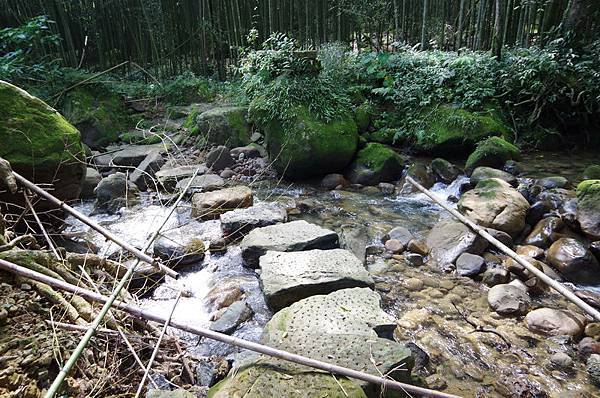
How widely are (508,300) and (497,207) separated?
1.51 m

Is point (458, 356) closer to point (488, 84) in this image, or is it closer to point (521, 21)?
point (488, 84)

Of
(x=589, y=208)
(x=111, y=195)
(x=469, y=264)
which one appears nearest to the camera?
(x=469, y=264)

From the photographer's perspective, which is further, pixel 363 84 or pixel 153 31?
pixel 153 31

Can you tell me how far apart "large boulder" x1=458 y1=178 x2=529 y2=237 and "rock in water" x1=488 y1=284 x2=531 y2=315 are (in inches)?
43.5

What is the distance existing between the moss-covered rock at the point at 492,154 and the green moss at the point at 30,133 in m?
5.41

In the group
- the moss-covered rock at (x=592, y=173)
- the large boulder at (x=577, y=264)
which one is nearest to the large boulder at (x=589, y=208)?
the large boulder at (x=577, y=264)

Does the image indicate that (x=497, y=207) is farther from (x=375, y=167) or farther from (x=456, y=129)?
(x=456, y=129)

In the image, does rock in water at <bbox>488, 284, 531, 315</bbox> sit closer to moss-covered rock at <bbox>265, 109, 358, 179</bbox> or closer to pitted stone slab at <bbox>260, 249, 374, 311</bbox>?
pitted stone slab at <bbox>260, 249, 374, 311</bbox>

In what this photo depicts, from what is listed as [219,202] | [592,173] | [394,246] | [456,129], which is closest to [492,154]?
[456,129]

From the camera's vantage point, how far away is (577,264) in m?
3.67

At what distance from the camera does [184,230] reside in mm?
4812

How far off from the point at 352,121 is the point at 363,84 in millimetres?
1678

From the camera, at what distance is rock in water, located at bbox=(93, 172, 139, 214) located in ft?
17.9

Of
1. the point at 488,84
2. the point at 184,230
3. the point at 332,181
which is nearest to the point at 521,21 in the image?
the point at 488,84
